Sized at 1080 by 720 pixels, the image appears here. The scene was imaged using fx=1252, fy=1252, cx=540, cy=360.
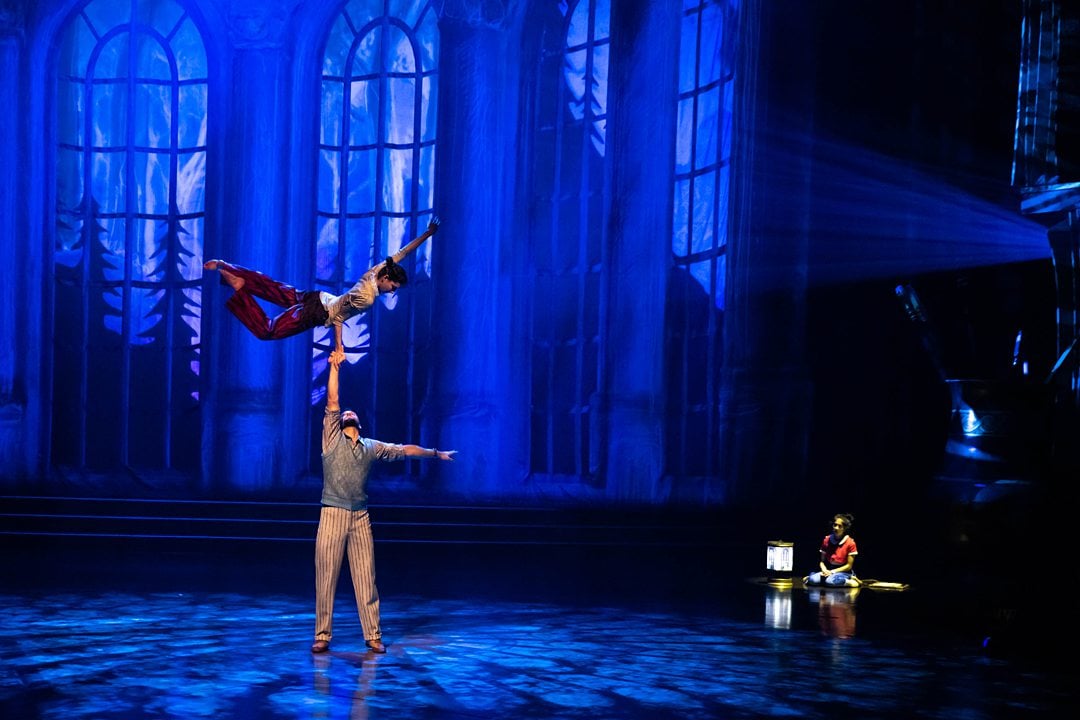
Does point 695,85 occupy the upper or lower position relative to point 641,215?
upper

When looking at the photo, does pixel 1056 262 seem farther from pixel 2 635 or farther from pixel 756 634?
pixel 2 635

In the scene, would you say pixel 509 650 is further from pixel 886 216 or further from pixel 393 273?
pixel 886 216

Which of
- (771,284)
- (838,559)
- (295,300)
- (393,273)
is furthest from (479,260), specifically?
(393,273)

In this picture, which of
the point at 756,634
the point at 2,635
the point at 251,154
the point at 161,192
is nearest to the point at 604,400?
the point at 251,154

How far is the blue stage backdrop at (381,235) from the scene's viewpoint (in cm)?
1317

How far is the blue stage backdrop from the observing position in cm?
1317

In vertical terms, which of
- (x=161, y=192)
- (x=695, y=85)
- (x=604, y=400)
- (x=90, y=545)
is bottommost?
(x=90, y=545)

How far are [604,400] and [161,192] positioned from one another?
5691 mm

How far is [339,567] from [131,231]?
9.33 meters

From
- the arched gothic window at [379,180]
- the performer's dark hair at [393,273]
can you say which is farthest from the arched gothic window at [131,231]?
the performer's dark hair at [393,273]

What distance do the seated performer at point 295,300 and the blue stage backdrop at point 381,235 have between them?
655 cm

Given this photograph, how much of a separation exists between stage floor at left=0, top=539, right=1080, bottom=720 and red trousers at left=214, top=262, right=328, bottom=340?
1.59 m

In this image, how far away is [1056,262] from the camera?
9.32 meters

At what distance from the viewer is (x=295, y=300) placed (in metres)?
6.23
